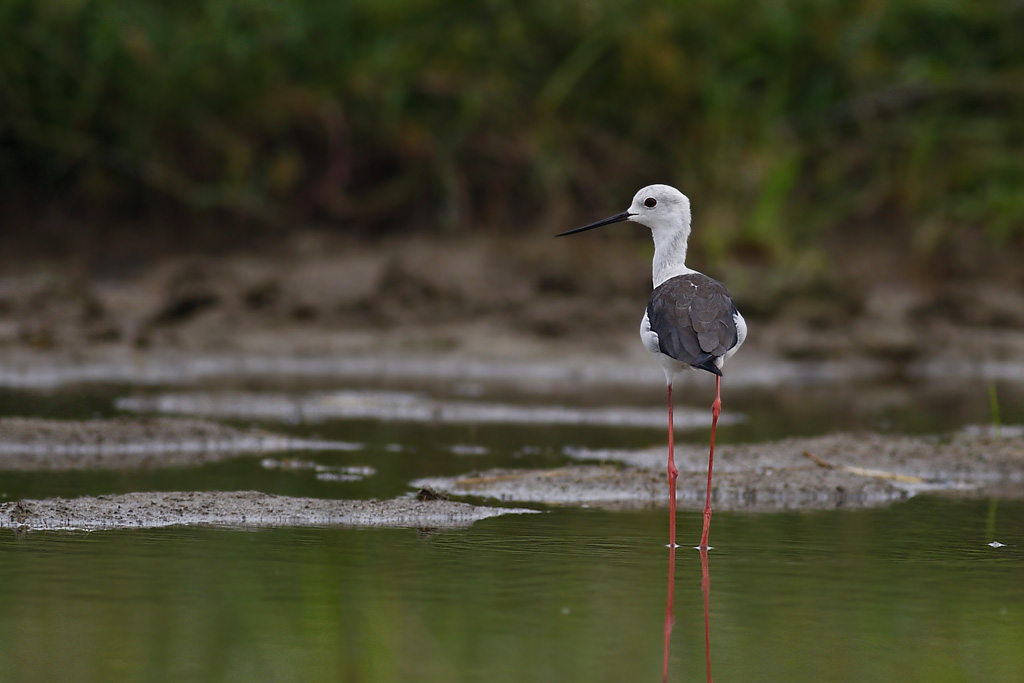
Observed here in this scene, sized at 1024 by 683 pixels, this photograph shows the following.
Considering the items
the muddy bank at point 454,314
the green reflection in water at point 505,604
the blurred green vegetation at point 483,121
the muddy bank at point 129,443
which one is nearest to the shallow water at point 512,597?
the green reflection in water at point 505,604

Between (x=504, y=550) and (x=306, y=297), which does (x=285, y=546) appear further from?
(x=306, y=297)

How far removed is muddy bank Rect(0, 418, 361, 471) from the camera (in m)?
7.22

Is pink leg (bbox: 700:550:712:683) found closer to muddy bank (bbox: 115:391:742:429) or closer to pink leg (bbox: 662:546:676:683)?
pink leg (bbox: 662:546:676:683)

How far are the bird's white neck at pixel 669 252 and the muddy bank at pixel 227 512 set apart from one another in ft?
4.79

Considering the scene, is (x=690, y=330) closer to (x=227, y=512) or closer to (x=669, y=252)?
(x=669, y=252)

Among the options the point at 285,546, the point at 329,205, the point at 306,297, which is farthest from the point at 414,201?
the point at 285,546

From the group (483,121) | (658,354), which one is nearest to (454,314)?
(483,121)

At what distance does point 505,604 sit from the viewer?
4.31m

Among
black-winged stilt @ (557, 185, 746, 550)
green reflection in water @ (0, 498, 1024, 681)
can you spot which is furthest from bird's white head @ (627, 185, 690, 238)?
green reflection in water @ (0, 498, 1024, 681)

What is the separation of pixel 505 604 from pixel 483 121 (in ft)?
34.5

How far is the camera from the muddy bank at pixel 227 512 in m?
5.46

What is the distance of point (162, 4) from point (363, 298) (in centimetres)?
370

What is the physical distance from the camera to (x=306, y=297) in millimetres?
13203

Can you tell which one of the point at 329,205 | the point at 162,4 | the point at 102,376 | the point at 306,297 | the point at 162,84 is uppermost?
the point at 162,4
